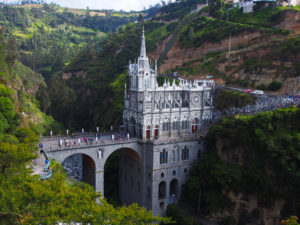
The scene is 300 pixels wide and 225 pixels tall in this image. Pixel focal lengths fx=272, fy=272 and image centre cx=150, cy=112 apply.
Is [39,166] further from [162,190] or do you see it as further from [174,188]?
[174,188]

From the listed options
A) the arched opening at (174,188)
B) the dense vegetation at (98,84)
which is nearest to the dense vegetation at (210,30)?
the dense vegetation at (98,84)

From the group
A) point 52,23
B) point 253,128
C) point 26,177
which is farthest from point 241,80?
point 52,23

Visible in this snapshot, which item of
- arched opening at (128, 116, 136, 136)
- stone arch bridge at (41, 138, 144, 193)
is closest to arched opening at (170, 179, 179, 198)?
stone arch bridge at (41, 138, 144, 193)

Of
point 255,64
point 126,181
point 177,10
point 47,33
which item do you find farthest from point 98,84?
point 47,33

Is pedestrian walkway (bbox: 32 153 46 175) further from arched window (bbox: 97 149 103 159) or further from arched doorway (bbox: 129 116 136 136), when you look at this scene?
arched doorway (bbox: 129 116 136 136)

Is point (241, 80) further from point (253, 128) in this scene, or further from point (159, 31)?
point (159, 31)

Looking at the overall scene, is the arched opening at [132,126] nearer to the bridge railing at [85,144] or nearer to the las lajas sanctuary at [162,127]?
the las lajas sanctuary at [162,127]
